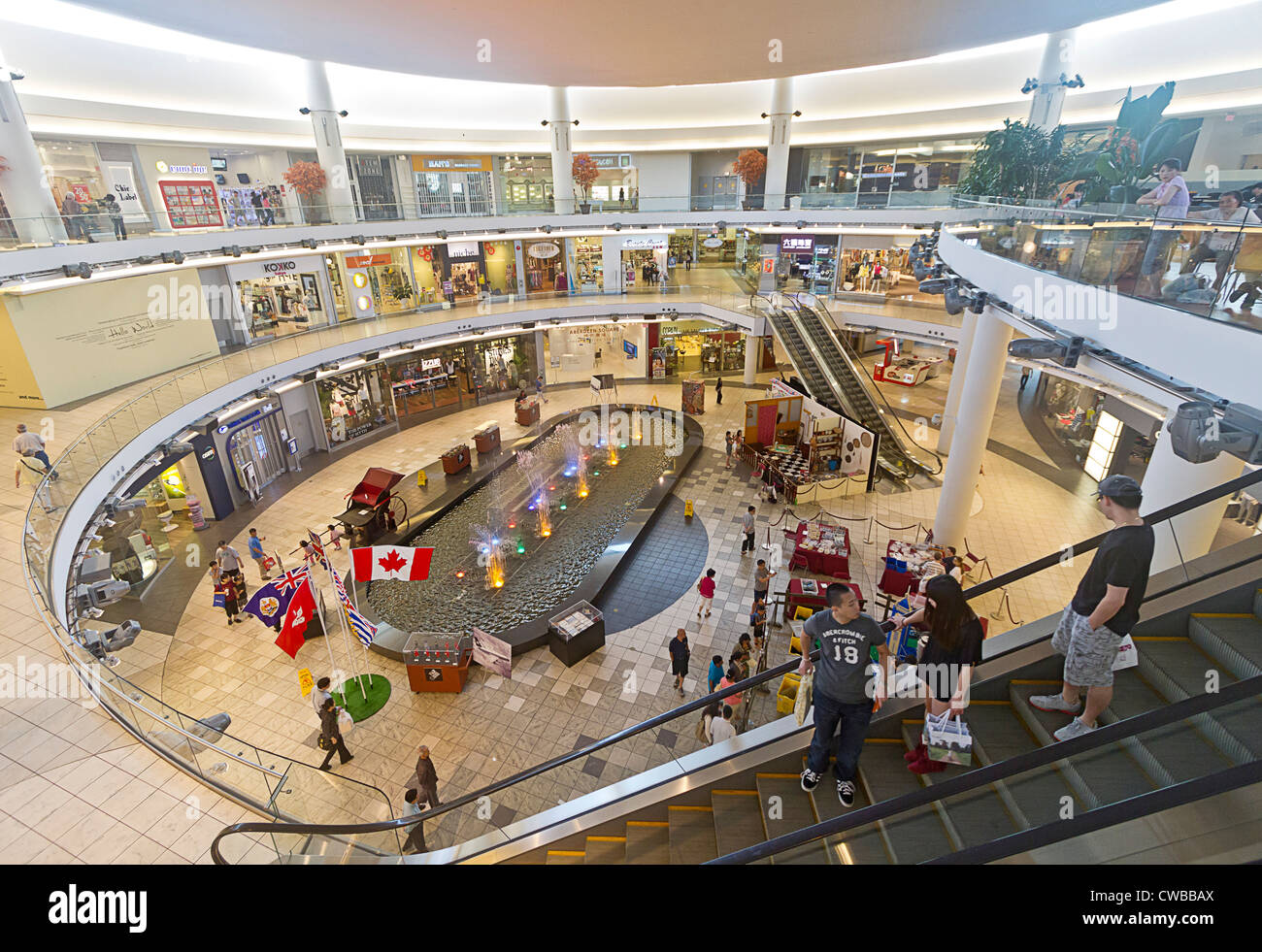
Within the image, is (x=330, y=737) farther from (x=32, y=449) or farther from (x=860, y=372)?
(x=860, y=372)

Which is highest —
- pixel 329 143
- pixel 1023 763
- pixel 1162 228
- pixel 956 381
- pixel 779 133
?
pixel 779 133

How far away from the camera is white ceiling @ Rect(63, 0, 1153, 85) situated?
11836 mm

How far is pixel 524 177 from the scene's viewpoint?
2823 cm

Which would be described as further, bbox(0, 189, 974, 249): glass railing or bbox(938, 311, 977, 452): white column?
bbox(938, 311, 977, 452): white column

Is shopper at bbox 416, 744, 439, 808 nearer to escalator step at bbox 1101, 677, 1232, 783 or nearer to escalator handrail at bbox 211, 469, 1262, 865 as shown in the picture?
escalator handrail at bbox 211, 469, 1262, 865

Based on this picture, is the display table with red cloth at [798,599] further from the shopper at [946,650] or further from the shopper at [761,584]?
the shopper at [946,650]

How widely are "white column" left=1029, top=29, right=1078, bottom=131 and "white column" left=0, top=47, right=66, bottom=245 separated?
23.9 meters

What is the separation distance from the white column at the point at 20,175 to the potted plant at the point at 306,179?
21.2 ft

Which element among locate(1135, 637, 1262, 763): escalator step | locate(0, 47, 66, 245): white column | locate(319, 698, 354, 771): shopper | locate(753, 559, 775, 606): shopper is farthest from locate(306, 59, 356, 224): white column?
locate(1135, 637, 1262, 763): escalator step

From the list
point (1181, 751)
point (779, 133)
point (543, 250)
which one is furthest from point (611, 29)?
point (1181, 751)

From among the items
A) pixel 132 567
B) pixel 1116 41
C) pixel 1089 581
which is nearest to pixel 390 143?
pixel 132 567

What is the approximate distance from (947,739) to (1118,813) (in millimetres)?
1678

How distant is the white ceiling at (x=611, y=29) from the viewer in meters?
11.8
